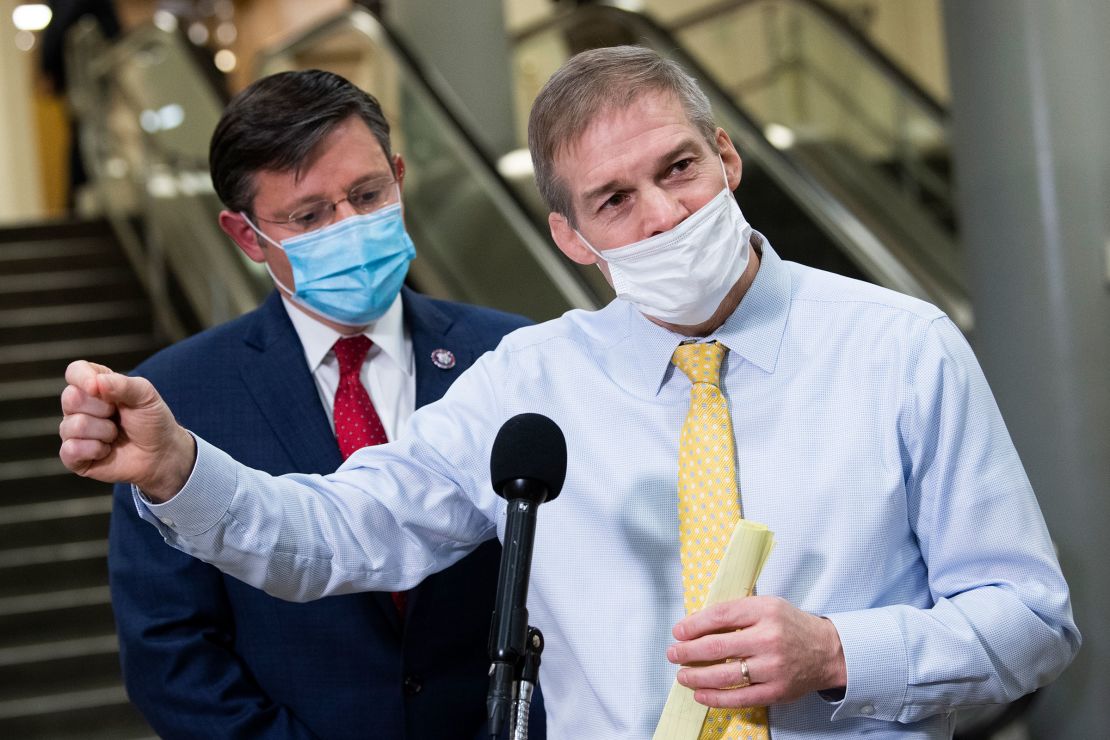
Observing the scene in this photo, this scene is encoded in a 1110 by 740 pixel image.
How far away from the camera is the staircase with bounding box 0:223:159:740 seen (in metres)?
5.42

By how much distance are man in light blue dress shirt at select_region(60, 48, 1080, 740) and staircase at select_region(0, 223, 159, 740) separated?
3.76 meters

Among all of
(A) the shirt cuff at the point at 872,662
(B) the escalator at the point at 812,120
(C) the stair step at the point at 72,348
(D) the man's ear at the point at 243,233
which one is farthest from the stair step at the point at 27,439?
(A) the shirt cuff at the point at 872,662

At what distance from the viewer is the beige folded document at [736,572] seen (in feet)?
5.39

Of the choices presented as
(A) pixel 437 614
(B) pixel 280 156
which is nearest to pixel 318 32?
(B) pixel 280 156

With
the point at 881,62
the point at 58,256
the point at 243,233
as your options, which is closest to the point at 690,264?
the point at 243,233

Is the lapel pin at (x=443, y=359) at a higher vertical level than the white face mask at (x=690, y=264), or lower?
lower

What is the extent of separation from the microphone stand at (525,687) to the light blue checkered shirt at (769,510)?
353 mm

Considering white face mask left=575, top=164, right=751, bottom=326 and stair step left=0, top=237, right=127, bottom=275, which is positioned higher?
white face mask left=575, top=164, right=751, bottom=326

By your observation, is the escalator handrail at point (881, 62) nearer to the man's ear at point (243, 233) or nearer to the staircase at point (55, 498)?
the staircase at point (55, 498)

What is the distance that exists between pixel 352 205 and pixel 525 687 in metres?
1.40

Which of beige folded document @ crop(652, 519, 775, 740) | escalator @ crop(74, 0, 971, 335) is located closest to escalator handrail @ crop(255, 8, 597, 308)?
escalator @ crop(74, 0, 971, 335)

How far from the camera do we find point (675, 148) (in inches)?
75.0

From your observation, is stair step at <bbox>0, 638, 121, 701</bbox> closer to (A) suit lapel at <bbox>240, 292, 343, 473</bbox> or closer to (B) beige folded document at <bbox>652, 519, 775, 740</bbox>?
(A) suit lapel at <bbox>240, 292, 343, 473</bbox>

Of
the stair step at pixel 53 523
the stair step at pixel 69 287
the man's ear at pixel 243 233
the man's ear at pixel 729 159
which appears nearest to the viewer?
the man's ear at pixel 729 159
